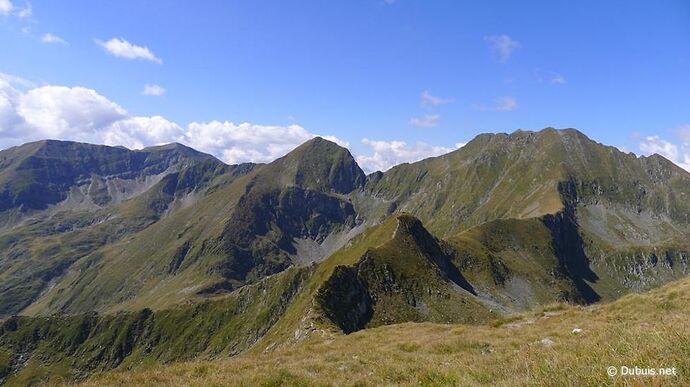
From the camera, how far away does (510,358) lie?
1472 centimetres

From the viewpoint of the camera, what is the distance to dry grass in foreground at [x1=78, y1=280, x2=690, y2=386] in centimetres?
955

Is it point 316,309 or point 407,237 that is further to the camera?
point 407,237

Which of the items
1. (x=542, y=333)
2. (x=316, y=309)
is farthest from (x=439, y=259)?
(x=542, y=333)

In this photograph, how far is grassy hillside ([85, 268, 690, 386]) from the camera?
957 cm

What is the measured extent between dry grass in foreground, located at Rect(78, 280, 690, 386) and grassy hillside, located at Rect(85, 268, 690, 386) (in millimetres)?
31

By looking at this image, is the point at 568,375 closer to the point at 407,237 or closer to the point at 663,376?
the point at 663,376

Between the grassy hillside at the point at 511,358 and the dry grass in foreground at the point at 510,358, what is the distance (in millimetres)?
31

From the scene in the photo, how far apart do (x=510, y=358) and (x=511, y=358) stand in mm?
176

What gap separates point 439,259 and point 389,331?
124089mm

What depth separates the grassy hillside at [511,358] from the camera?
31.4 ft

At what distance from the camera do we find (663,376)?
8172mm

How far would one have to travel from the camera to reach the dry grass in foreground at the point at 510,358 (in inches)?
376

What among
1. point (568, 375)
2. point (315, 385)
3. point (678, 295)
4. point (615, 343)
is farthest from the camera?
point (678, 295)

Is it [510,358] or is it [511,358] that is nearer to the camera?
[511,358]
